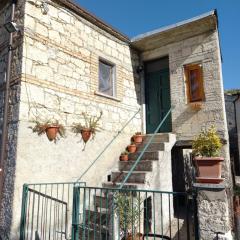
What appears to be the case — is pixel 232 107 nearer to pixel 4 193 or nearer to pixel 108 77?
pixel 108 77

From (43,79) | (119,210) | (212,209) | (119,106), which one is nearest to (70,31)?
(43,79)

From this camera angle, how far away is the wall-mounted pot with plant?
649cm

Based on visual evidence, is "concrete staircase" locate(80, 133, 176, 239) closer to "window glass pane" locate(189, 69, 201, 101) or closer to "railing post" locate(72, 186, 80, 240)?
"railing post" locate(72, 186, 80, 240)

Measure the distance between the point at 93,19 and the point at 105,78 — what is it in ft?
5.43

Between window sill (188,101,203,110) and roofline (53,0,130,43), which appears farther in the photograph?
window sill (188,101,203,110)

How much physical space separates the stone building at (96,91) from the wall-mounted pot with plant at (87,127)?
150mm

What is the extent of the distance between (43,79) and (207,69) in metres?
4.57

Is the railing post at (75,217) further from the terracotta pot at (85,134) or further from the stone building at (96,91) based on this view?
the terracotta pot at (85,134)

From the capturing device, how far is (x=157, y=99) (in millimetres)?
8844

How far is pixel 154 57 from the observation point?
8828 mm

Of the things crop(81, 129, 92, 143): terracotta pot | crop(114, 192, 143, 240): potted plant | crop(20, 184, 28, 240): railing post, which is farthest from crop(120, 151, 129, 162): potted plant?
crop(20, 184, 28, 240): railing post

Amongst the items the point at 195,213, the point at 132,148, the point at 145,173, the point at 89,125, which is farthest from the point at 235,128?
the point at 195,213

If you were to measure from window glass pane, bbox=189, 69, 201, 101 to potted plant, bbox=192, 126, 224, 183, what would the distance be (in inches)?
139

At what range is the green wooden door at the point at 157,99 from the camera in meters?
8.66
